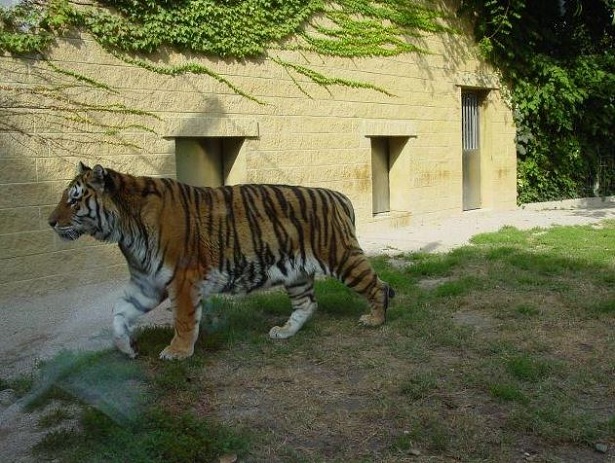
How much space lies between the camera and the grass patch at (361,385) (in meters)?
3.72

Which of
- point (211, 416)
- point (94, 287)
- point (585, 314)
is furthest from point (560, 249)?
point (211, 416)

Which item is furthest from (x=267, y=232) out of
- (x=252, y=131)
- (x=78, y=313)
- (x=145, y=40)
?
(x=252, y=131)

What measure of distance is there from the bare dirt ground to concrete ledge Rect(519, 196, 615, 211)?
835 millimetres

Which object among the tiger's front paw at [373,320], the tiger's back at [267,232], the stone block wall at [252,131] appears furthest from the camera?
the stone block wall at [252,131]

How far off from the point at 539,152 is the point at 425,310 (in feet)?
34.8

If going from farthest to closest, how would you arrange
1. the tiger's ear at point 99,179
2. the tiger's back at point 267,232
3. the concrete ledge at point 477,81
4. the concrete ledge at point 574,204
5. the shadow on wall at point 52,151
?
the concrete ledge at point 574,204
the concrete ledge at point 477,81
the shadow on wall at point 52,151
the tiger's back at point 267,232
the tiger's ear at point 99,179

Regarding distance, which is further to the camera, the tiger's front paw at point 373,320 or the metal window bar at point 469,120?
the metal window bar at point 469,120

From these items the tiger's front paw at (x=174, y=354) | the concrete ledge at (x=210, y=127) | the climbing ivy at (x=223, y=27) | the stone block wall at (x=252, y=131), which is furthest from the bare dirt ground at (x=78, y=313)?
the climbing ivy at (x=223, y=27)

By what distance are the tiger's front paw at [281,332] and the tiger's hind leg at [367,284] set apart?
61 cm

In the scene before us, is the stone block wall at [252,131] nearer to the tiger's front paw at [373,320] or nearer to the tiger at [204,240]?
the tiger at [204,240]

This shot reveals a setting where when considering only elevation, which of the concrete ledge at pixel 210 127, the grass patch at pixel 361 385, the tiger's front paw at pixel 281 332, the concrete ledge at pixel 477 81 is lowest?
the grass patch at pixel 361 385

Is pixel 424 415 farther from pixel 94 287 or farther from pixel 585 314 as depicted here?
pixel 94 287

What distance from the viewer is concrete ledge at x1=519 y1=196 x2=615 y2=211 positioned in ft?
51.5

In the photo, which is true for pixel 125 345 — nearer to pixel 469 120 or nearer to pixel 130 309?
pixel 130 309
